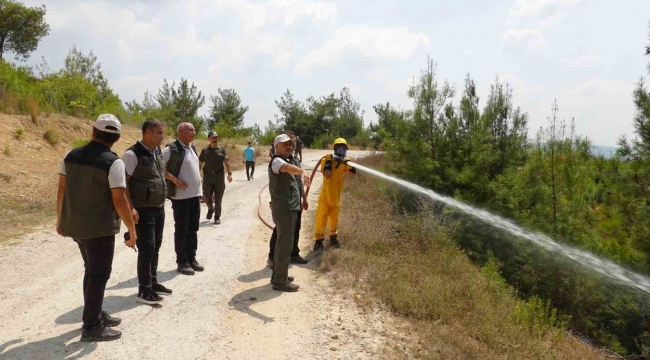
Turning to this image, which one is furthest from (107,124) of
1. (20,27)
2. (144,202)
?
(20,27)

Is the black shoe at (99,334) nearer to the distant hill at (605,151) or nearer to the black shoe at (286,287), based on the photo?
the black shoe at (286,287)

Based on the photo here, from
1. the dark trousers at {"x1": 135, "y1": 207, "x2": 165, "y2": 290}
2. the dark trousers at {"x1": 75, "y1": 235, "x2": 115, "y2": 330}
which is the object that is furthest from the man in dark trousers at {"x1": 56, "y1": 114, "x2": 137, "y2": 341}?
the dark trousers at {"x1": 135, "y1": 207, "x2": 165, "y2": 290}

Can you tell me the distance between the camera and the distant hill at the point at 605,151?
27.7 feet

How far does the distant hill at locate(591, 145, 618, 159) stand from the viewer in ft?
27.7

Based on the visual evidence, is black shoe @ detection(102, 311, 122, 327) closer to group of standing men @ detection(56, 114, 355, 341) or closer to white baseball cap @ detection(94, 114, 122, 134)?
group of standing men @ detection(56, 114, 355, 341)

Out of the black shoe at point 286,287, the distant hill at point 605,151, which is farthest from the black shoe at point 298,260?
the distant hill at point 605,151

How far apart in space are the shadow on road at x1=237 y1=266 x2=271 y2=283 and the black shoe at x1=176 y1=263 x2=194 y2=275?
0.66 m

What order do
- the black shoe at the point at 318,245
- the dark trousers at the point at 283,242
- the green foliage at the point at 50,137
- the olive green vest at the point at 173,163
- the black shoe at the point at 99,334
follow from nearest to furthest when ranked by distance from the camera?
the black shoe at the point at 99,334 < the dark trousers at the point at 283,242 < the olive green vest at the point at 173,163 < the black shoe at the point at 318,245 < the green foliage at the point at 50,137

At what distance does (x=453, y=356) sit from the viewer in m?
3.84

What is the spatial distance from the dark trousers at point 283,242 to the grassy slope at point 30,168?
16.5 feet

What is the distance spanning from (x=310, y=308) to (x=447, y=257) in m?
2.65

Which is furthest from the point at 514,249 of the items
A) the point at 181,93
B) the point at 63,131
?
the point at 181,93

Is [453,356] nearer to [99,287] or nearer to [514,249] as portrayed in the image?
[99,287]

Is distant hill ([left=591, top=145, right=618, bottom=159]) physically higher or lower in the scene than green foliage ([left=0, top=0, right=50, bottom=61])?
lower
